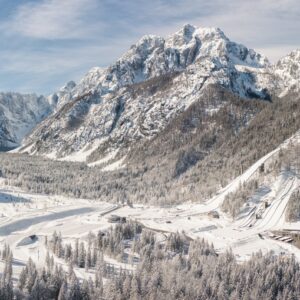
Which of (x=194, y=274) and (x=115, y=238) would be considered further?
(x=115, y=238)

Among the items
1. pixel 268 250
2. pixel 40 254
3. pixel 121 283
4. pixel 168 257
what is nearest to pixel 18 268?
pixel 40 254

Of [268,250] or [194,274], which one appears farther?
[268,250]

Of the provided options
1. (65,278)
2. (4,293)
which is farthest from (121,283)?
(4,293)

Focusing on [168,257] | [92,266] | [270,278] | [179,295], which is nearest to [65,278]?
[92,266]

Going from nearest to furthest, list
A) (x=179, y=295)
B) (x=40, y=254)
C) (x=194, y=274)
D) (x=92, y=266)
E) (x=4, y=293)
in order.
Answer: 1. (x=4, y=293)
2. (x=179, y=295)
3. (x=194, y=274)
4. (x=92, y=266)
5. (x=40, y=254)

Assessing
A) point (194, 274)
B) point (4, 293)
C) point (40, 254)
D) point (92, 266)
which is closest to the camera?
point (4, 293)

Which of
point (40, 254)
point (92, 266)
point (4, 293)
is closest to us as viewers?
point (4, 293)

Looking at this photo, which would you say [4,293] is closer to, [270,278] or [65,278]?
[65,278]

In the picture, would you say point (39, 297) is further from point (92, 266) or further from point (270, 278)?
point (270, 278)
